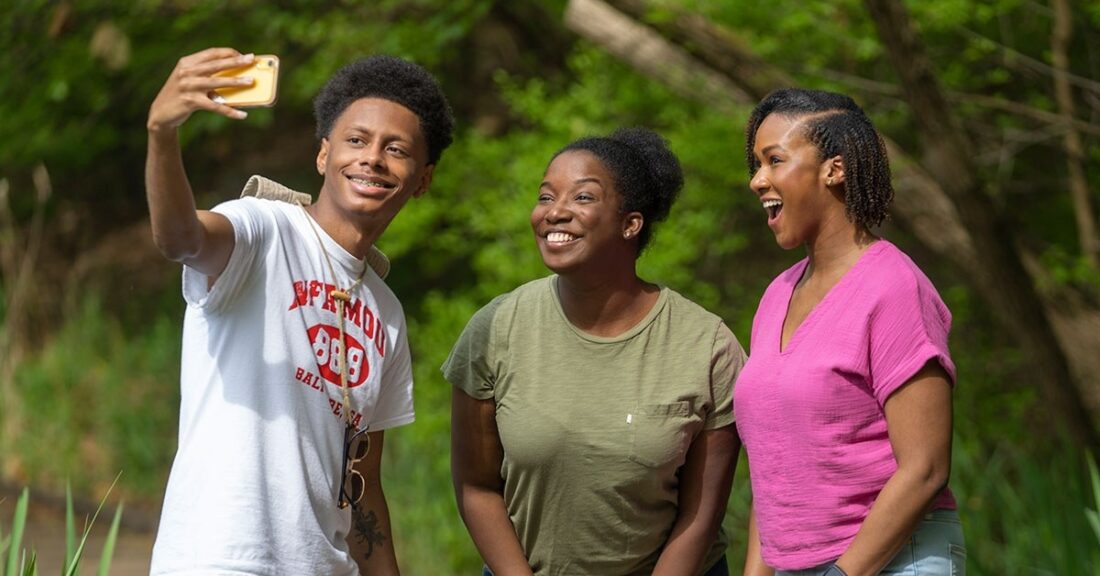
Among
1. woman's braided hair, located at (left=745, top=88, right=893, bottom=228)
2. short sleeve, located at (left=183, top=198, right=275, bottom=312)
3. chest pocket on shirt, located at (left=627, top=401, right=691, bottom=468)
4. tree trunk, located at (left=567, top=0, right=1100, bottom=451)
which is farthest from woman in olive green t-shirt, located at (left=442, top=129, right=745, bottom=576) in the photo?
tree trunk, located at (left=567, top=0, right=1100, bottom=451)

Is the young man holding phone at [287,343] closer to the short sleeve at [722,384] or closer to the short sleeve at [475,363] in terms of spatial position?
the short sleeve at [475,363]

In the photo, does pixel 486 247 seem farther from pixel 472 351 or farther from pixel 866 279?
pixel 866 279

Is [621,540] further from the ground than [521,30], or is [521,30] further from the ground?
[521,30]

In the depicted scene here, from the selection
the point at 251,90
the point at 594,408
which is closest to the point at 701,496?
the point at 594,408

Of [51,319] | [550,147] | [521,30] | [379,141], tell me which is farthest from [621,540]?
[51,319]

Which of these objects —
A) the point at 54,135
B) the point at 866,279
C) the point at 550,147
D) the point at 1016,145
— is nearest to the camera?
the point at 866,279

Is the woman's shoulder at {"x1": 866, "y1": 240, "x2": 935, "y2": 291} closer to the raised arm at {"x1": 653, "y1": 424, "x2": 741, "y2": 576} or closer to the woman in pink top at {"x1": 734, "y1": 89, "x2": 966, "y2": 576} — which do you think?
the woman in pink top at {"x1": 734, "y1": 89, "x2": 966, "y2": 576}

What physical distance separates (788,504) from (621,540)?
52 centimetres

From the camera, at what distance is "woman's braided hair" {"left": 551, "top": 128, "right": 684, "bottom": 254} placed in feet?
10.7

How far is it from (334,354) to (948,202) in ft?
13.0

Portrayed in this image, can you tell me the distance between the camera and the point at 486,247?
24.7 ft

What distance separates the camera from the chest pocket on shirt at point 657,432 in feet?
9.98

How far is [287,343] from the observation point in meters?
2.73

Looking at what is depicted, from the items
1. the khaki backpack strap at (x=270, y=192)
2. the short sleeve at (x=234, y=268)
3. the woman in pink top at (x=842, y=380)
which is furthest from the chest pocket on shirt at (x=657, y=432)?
the short sleeve at (x=234, y=268)
